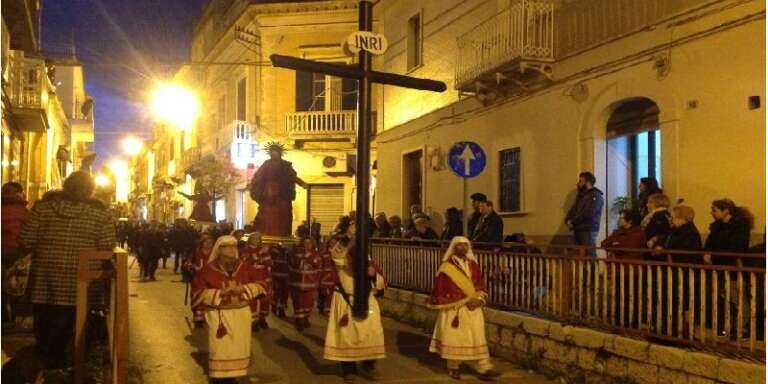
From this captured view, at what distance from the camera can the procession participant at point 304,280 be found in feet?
41.6

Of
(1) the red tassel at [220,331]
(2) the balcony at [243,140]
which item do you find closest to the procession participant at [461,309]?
(1) the red tassel at [220,331]

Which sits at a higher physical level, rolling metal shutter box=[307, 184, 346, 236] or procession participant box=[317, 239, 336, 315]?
rolling metal shutter box=[307, 184, 346, 236]

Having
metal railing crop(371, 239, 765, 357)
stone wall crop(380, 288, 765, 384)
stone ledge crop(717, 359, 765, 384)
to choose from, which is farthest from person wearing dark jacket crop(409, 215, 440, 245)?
stone ledge crop(717, 359, 765, 384)

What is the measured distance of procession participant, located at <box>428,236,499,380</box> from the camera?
8.52m

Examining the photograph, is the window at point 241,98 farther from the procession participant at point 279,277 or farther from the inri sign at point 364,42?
the inri sign at point 364,42

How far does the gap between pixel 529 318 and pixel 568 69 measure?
573cm

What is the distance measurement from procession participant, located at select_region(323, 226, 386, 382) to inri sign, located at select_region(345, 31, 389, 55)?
2.16 meters

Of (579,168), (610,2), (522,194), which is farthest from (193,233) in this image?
(610,2)

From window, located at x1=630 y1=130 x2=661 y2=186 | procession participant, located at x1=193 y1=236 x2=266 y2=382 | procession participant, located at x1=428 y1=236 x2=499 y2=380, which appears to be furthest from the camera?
window, located at x1=630 y1=130 x2=661 y2=186

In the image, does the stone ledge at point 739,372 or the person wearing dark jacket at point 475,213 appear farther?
the person wearing dark jacket at point 475,213

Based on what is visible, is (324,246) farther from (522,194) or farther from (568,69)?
(568,69)

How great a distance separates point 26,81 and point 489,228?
13052 mm

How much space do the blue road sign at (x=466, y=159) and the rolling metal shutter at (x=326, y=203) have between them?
16.7 meters

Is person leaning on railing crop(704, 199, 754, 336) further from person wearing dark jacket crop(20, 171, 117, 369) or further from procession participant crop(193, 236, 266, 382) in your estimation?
person wearing dark jacket crop(20, 171, 117, 369)
